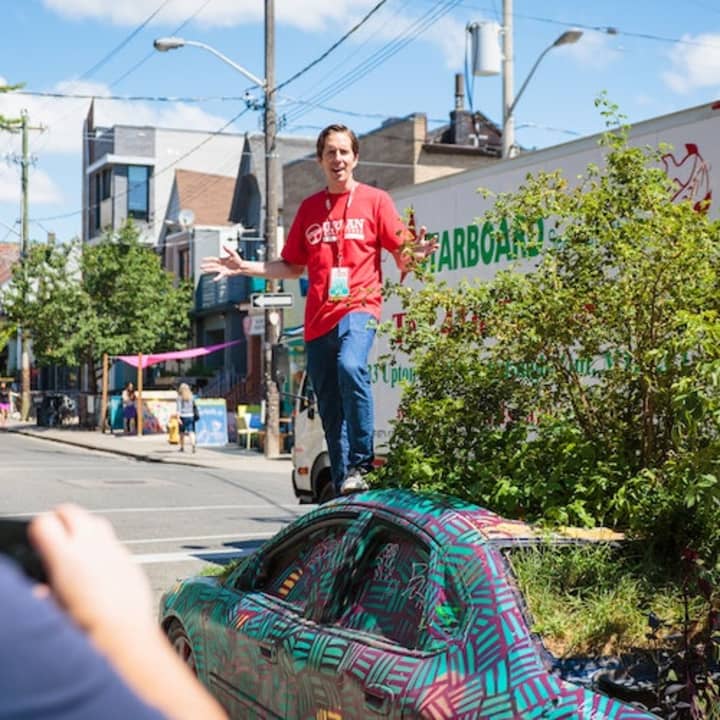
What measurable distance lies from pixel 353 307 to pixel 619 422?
5.82 ft

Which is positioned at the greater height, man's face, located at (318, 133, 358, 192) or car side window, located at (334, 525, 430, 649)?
man's face, located at (318, 133, 358, 192)

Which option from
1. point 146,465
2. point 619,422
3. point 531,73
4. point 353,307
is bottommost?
point 146,465

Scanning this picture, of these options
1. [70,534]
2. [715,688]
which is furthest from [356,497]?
[70,534]

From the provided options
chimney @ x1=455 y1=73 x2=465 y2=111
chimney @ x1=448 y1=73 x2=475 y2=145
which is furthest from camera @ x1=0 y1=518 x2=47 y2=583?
chimney @ x1=455 y1=73 x2=465 y2=111

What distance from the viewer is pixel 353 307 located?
253 inches

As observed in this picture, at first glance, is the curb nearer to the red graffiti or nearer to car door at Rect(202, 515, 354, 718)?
the red graffiti

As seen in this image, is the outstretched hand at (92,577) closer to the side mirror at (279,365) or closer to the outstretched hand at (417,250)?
the outstretched hand at (417,250)

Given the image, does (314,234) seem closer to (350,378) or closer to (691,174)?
(350,378)

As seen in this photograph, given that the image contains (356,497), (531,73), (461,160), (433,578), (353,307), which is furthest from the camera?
(461,160)

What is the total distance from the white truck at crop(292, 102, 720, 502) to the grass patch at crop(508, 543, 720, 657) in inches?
177

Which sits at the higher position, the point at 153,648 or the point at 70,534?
the point at 70,534

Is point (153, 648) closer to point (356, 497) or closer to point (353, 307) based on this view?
point (356, 497)

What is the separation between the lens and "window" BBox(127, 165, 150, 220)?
55938mm

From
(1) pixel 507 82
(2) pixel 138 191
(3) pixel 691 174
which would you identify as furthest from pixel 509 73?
(2) pixel 138 191
